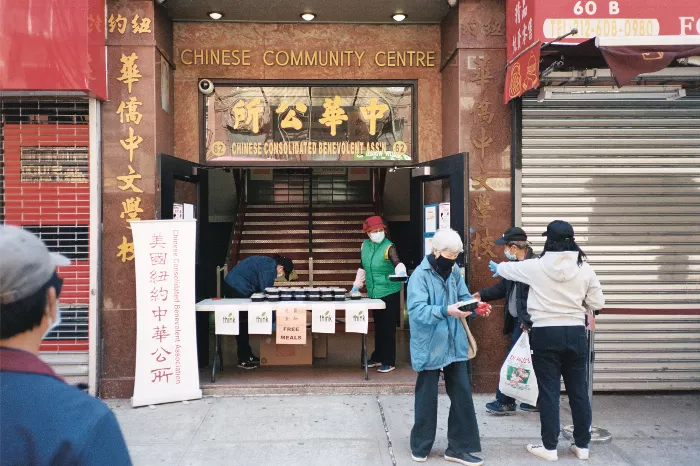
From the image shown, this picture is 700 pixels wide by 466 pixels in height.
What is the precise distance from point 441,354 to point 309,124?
3.91 metres

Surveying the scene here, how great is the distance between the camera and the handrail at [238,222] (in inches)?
506

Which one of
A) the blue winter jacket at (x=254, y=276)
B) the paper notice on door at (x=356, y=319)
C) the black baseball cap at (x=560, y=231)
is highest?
the black baseball cap at (x=560, y=231)

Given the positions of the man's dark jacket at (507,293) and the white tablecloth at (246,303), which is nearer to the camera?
the man's dark jacket at (507,293)

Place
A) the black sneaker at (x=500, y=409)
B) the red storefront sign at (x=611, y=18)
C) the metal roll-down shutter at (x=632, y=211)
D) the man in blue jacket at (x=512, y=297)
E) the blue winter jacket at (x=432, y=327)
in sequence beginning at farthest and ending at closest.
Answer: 1. the metal roll-down shutter at (x=632, y=211)
2. the black sneaker at (x=500, y=409)
3. the red storefront sign at (x=611, y=18)
4. the man in blue jacket at (x=512, y=297)
5. the blue winter jacket at (x=432, y=327)

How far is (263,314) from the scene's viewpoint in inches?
277

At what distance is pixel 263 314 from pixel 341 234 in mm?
7002

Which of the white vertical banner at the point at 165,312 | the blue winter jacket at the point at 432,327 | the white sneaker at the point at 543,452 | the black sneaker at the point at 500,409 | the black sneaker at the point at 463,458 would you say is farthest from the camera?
the white vertical banner at the point at 165,312

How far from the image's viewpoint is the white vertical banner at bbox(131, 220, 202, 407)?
20.8ft

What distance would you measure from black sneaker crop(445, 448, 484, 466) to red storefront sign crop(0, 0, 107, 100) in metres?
5.01

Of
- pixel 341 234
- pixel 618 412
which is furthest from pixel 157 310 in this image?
pixel 341 234

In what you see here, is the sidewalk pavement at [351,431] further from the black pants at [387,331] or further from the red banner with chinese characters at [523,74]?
the red banner with chinese characters at [523,74]

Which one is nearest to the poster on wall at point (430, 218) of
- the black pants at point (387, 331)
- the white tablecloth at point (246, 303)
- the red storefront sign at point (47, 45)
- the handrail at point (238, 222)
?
the black pants at point (387, 331)

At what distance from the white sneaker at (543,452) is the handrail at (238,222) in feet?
27.6

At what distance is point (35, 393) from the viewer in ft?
4.72
